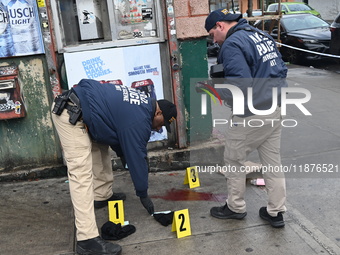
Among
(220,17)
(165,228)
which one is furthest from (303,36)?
(165,228)

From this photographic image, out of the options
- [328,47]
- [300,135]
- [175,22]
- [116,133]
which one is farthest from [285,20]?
[116,133]

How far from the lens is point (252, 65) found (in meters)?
3.24

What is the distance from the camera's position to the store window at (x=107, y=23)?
15.1 feet

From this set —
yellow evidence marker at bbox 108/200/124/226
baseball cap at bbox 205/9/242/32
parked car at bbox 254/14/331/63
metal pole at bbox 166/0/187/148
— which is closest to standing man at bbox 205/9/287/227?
baseball cap at bbox 205/9/242/32

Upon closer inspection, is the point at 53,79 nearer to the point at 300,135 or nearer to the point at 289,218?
the point at 289,218

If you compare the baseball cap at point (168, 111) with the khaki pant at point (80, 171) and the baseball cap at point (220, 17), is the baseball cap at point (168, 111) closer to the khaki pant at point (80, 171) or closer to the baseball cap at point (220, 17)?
the khaki pant at point (80, 171)

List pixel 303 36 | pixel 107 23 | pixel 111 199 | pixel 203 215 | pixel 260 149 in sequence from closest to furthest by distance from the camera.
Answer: pixel 260 149
pixel 203 215
pixel 111 199
pixel 107 23
pixel 303 36

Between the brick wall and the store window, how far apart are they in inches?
8.3

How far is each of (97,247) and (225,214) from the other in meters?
1.16

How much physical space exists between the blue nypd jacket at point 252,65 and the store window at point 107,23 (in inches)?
61.0

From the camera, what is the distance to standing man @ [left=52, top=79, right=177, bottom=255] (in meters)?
3.10

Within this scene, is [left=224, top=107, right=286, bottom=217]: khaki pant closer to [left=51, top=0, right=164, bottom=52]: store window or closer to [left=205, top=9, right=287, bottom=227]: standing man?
[left=205, top=9, right=287, bottom=227]: standing man

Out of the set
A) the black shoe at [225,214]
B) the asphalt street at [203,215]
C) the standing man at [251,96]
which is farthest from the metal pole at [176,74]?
the black shoe at [225,214]

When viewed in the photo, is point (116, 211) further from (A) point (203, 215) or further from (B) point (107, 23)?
(B) point (107, 23)
